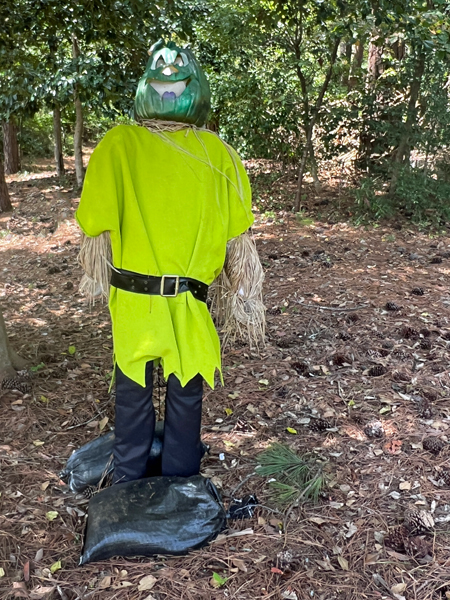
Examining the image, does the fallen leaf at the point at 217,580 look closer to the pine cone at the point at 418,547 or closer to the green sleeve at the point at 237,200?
the pine cone at the point at 418,547

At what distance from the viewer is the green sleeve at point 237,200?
1.99 m

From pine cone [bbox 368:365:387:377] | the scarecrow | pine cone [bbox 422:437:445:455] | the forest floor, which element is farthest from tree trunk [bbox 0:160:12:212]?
pine cone [bbox 422:437:445:455]

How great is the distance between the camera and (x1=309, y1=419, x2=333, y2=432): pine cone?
107 inches

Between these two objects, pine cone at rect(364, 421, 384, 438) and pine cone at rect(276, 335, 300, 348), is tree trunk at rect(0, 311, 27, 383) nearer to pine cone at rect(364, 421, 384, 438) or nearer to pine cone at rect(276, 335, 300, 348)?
pine cone at rect(276, 335, 300, 348)

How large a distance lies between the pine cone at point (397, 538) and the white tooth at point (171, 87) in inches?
76.1

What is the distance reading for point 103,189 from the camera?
181cm

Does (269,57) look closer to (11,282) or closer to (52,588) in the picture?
(11,282)

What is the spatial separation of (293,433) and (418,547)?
2.86 ft

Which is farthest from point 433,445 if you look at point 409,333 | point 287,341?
point 287,341

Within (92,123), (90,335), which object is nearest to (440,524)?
(90,335)

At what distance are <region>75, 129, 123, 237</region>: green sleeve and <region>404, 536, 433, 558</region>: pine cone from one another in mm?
1682

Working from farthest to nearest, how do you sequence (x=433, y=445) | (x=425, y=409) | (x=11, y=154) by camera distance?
(x=11, y=154)
(x=425, y=409)
(x=433, y=445)

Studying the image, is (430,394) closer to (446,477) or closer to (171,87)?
(446,477)

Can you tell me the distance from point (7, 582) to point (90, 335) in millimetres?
2209
